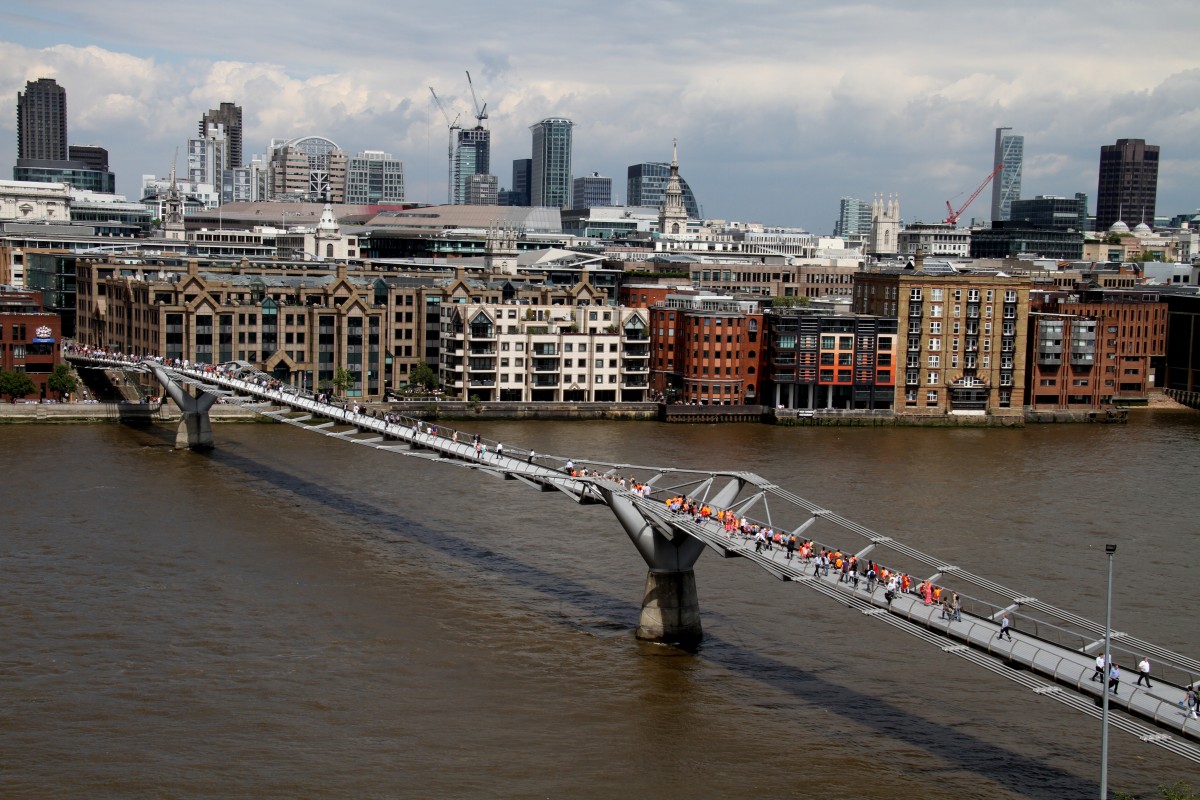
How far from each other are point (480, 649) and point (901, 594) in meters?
7.97

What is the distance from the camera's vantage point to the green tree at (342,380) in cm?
6253

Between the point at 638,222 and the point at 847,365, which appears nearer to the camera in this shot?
the point at 847,365

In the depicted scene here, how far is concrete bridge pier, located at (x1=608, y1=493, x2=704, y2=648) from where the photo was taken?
90.1 feet

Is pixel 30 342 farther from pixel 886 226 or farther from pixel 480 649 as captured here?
pixel 886 226

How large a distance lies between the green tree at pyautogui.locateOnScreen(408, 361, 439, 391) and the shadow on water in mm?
26108

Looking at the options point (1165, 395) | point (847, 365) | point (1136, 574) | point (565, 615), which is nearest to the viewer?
point (565, 615)

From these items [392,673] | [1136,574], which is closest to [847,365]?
[1136,574]

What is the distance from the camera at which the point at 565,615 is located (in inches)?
1152

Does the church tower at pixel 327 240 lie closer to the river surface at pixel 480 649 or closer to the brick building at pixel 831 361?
the brick building at pixel 831 361

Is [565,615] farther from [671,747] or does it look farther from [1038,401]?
[1038,401]

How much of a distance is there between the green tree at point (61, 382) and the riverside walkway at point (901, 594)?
1705cm

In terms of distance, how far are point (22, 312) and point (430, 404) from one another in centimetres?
1698

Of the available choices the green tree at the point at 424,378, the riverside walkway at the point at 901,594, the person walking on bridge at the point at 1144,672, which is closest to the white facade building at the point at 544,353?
the green tree at the point at 424,378

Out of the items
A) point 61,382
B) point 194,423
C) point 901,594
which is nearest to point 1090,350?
point 194,423
